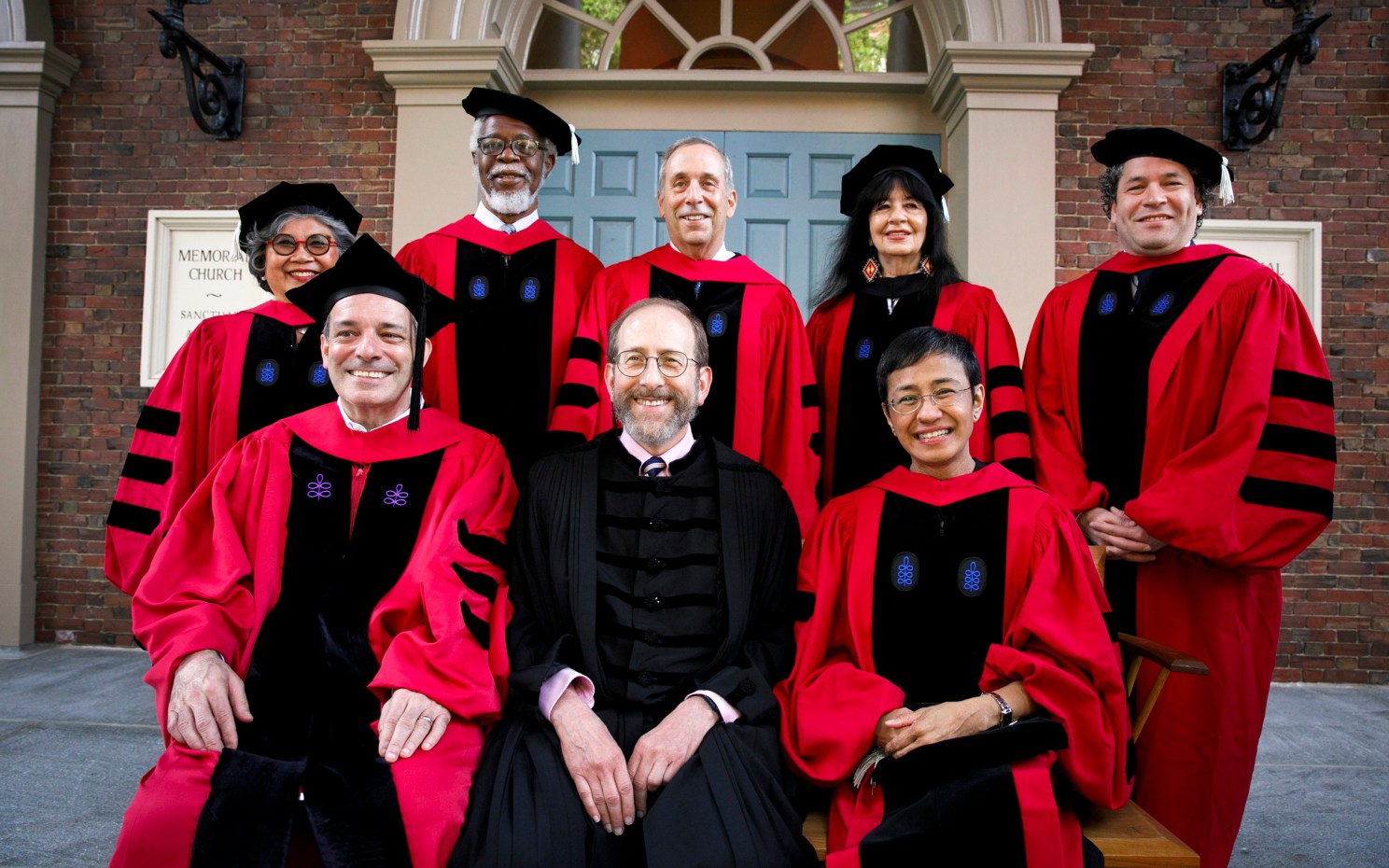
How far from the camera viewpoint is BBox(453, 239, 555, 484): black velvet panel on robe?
316 centimetres

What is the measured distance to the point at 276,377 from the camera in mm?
3143

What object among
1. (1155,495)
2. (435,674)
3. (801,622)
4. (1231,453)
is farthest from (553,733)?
(1231,453)

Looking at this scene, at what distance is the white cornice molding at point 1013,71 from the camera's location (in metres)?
5.07

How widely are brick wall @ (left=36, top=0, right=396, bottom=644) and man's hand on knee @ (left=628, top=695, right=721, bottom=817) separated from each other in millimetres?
4745

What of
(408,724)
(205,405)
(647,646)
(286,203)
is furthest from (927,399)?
(205,405)

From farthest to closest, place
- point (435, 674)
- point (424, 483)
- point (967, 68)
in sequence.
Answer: point (967, 68) → point (424, 483) → point (435, 674)

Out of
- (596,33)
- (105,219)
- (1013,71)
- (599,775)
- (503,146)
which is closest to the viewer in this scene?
(599,775)

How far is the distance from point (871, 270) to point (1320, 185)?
3.91m

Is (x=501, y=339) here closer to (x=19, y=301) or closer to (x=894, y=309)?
(x=894, y=309)

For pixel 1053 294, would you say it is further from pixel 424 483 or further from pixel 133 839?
pixel 133 839

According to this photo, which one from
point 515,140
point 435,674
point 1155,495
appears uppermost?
point 515,140

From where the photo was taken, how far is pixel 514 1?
5.48 metres

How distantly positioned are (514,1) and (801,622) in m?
4.64

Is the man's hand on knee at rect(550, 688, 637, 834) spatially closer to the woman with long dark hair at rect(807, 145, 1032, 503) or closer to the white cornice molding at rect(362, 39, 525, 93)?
the woman with long dark hair at rect(807, 145, 1032, 503)
